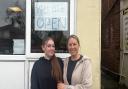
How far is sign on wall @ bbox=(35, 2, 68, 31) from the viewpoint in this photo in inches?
260

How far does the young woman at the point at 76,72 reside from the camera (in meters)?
5.09

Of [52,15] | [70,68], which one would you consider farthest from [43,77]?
[52,15]

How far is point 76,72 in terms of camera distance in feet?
16.8

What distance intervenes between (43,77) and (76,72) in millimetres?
457

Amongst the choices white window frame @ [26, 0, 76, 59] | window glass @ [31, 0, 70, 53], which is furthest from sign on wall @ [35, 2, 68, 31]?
white window frame @ [26, 0, 76, 59]

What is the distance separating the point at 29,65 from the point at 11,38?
562 millimetres

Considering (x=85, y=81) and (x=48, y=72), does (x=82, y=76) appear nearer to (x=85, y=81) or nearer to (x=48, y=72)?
(x=85, y=81)

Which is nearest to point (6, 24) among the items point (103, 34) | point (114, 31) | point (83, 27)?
point (83, 27)

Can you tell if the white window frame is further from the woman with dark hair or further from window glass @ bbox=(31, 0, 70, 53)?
the woman with dark hair

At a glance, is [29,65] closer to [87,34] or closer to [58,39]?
[58,39]

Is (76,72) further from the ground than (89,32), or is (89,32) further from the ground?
(89,32)

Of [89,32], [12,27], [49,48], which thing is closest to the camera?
[49,48]

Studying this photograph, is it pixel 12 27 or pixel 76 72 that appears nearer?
pixel 76 72

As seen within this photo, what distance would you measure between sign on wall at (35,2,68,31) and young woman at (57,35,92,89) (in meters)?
1.49
